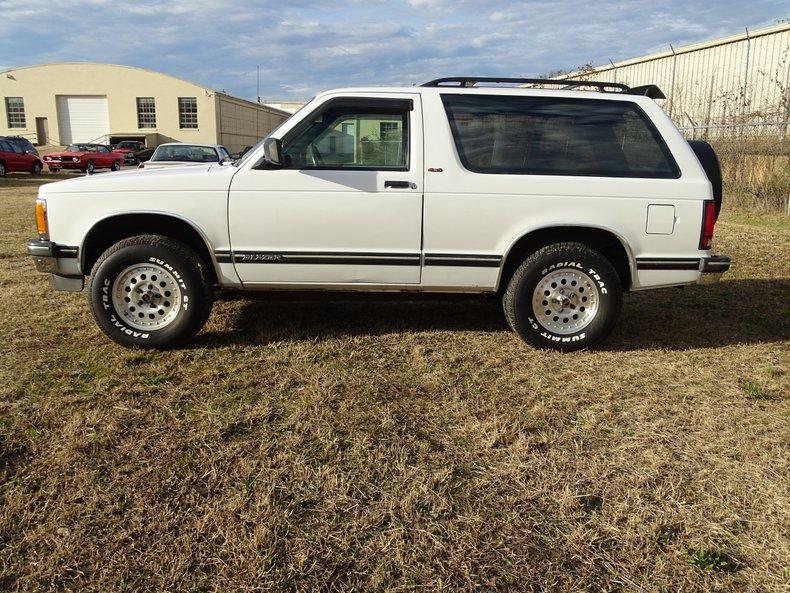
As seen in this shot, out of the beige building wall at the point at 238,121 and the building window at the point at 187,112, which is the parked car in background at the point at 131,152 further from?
the building window at the point at 187,112

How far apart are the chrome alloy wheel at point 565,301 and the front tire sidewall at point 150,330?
253 cm

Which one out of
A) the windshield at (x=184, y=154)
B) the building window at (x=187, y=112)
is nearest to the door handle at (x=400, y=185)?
the windshield at (x=184, y=154)

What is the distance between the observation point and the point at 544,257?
459 centimetres

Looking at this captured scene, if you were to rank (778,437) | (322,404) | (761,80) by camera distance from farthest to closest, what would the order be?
1. (761,80)
2. (322,404)
3. (778,437)

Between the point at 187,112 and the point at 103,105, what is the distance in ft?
19.6

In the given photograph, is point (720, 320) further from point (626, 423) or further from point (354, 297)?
point (354, 297)

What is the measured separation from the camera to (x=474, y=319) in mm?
5699

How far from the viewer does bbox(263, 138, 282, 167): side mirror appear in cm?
427

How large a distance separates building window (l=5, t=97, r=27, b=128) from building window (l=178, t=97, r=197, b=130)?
1099 cm

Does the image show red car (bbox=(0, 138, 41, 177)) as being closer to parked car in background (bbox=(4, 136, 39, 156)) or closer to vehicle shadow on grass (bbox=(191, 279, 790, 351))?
parked car in background (bbox=(4, 136, 39, 156))

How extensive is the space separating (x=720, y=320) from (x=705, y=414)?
2.39m

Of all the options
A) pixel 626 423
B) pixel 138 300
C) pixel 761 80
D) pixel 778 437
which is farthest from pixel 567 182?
pixel 761 80

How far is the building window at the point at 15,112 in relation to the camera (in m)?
44.8

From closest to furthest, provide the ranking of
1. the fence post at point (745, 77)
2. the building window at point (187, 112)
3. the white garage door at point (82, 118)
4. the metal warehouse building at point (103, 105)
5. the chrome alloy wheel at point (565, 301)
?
the chrome alloy wheel at point (565, 301), the fence post at point (745, 77), the metal warehouse building at point (103, 105), the white garage door at point (82, 118), the building window at point (187, 112)
